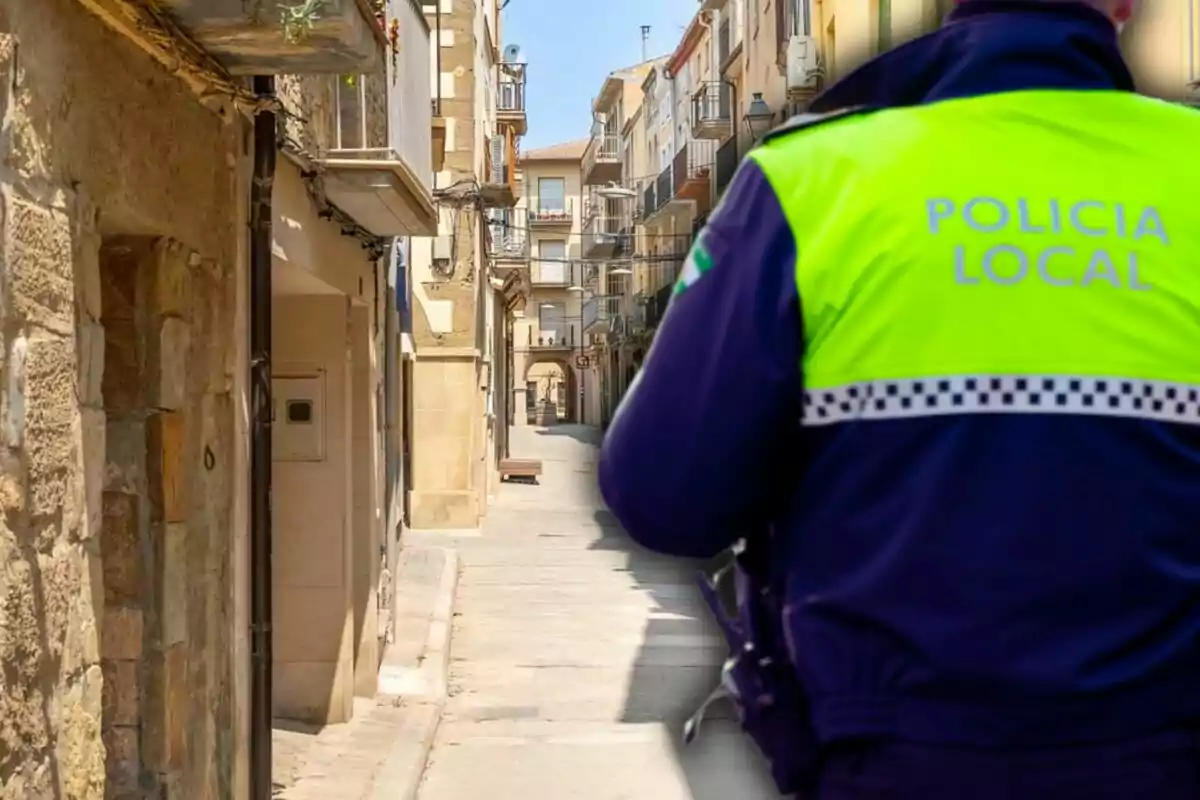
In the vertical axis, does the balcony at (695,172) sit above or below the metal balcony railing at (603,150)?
below

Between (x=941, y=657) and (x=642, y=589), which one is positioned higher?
(x=941, y=657)

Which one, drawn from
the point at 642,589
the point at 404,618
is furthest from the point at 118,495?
the point at 642,589

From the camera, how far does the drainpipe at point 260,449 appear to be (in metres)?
5.09

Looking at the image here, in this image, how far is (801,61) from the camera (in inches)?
681

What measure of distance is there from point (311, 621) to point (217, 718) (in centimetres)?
337

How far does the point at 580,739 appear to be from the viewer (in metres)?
8.34

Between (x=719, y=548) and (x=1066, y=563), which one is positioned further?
(x=719, y=548)

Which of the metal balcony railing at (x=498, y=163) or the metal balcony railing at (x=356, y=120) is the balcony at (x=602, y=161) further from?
the metal balcony railing at (x=356, y=120)

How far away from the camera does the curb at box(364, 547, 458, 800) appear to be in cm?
679

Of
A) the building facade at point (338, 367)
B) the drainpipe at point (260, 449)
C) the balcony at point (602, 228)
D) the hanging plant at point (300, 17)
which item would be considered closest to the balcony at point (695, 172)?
the balcony at point (602, 228)

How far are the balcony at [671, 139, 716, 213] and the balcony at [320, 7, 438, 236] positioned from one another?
962 inches

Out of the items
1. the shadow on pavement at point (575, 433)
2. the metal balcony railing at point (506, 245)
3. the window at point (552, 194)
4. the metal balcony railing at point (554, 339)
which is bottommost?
the shadow on pavement at point (575, 433)

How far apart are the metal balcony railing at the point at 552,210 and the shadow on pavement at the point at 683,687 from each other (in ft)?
155

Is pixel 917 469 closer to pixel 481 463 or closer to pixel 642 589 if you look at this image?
pixel 642 589
